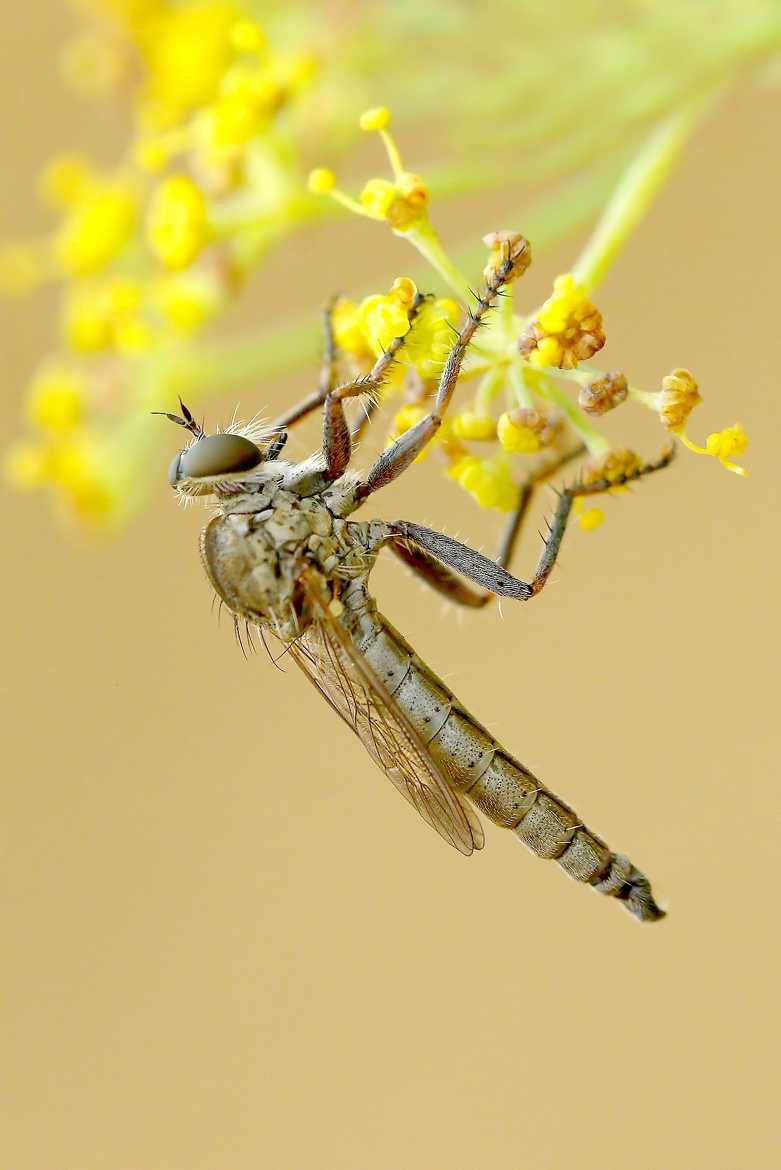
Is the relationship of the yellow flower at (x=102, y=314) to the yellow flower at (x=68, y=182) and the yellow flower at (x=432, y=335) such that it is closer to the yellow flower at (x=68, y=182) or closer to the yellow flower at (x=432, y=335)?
the yellow flower at (x=68, y=182)

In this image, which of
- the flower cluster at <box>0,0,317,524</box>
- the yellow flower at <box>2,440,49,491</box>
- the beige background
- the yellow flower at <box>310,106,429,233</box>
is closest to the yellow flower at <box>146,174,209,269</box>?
the flower cluster at <box>0,0,317,524</box>

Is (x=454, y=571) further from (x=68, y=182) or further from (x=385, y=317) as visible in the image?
(x=68, y=182)

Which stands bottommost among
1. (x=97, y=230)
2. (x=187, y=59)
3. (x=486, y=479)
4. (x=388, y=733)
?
(x=388, y=733)

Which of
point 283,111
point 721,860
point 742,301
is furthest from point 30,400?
point 721,860

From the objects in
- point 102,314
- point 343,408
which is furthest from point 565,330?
point 102,314

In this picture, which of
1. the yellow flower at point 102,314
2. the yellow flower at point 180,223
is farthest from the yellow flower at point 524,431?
the yellow flower at point 102,314
